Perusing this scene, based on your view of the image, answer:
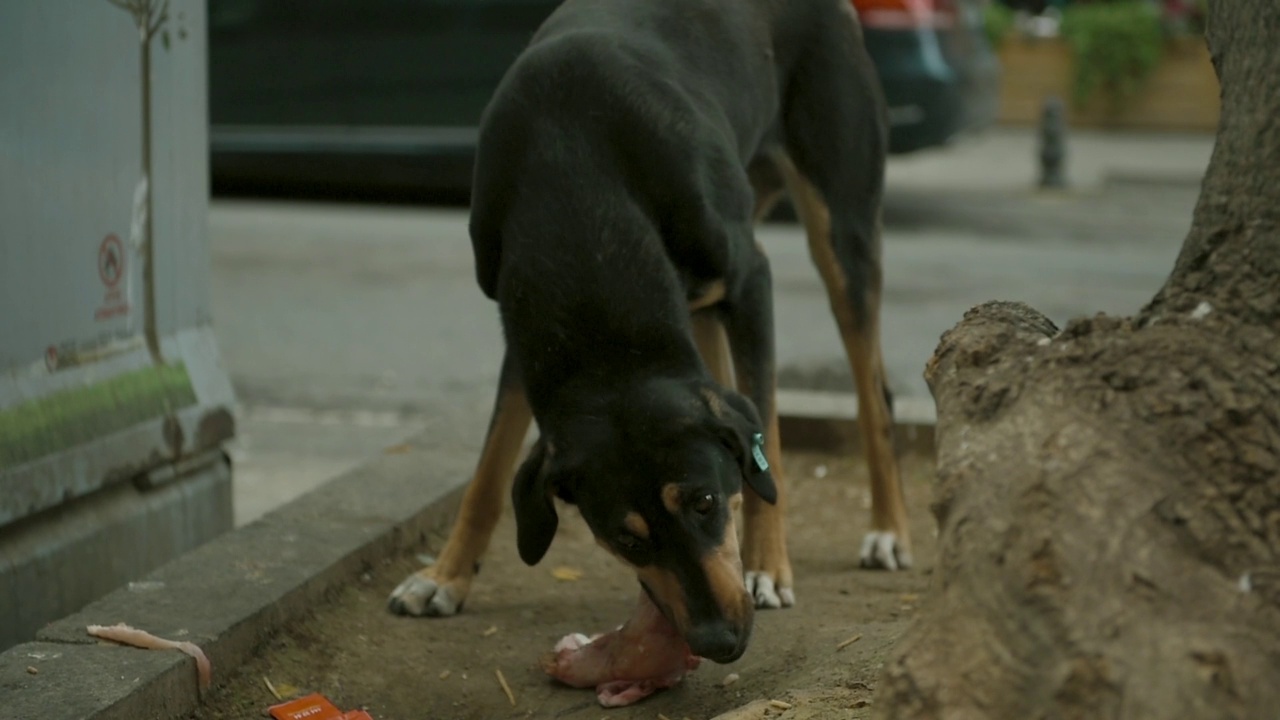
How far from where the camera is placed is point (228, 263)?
10.1m

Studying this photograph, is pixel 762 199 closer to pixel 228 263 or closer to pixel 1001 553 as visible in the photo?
pixel 1001 553

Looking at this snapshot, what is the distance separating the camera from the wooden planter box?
59.5ft

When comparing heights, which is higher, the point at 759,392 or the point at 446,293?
the point at 759,392

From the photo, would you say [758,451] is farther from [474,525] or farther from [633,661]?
[474,525]

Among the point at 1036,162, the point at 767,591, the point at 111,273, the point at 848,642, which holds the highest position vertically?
the point at 111,273

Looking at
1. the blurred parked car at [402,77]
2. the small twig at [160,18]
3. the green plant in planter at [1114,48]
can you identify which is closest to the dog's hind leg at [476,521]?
the small twig at [160,18]

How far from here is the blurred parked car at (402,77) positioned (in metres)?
11.1

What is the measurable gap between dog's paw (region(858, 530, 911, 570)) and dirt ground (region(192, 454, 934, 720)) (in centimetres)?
4

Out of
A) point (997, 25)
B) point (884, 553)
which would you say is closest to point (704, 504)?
point (884, 553)

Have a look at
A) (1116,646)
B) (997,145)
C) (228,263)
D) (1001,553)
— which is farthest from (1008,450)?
(997,145)

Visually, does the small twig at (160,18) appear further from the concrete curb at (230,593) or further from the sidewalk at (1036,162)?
the sidewalk at (1036,162)

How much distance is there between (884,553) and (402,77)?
8225 millimetres

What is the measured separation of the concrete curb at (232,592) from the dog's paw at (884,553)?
1.16 metres

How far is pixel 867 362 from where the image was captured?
4691 mm
